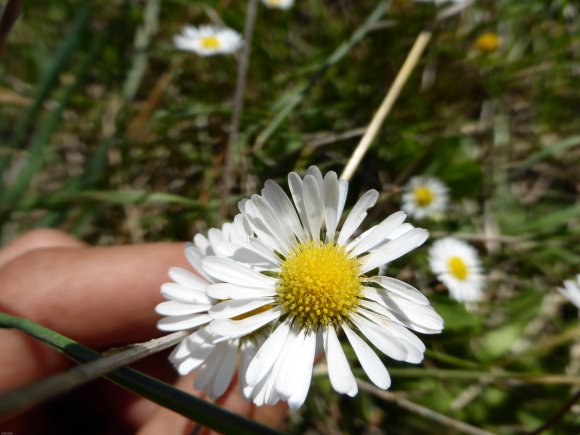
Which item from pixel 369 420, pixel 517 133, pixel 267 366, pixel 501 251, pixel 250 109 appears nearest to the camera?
pixel 267 366

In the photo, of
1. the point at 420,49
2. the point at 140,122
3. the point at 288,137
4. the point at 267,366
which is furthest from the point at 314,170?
the point at 140,122

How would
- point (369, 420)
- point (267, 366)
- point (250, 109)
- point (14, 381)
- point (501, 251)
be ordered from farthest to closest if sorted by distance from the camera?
point (250, 109)
point (501, 251)
point (369, 420)
point (14, 381)
point (267, 366)

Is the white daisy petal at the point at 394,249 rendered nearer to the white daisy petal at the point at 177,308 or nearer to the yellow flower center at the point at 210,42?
the white daisy petal at the point at 177,308

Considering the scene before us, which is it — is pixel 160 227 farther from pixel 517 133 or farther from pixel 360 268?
pixel 517 133

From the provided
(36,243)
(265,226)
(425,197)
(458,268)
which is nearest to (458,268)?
(458,268)

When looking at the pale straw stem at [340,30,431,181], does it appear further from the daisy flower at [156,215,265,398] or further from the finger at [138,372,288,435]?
the finger at [138,372,288,435]

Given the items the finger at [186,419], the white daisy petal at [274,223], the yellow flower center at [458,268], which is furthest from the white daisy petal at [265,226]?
the yellow flower center at [458,268]

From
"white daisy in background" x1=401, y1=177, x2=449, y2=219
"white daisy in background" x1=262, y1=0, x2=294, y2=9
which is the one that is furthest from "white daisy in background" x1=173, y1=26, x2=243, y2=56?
"white daisy in background" x1=401, y1=177, x2=449, y2=219
